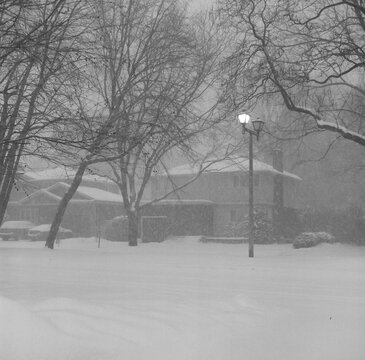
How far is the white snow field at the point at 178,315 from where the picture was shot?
6.66 metres

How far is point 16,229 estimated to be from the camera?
51.1m

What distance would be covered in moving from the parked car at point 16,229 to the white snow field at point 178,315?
114 ft

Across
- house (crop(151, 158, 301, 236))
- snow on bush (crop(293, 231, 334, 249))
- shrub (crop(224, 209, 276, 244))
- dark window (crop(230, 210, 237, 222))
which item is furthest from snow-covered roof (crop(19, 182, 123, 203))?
snow on bush (crop(293, 231, 334, 249))

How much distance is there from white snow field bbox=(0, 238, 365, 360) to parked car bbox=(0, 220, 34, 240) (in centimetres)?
3479

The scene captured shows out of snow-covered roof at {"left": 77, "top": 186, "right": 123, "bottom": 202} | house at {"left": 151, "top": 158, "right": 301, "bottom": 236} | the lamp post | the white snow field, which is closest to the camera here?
the white snow field

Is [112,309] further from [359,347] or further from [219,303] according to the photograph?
[359,347]

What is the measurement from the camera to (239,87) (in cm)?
2097

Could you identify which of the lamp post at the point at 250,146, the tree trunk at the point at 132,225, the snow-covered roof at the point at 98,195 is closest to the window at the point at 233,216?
the snow-covered roof at the point at 98,195

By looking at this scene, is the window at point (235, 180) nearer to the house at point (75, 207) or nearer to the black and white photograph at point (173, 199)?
the black and white photograph at point (173, 199)

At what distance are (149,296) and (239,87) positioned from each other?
1211 centimetres

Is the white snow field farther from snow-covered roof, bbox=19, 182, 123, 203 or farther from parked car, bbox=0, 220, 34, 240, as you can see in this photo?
snow-covered roof, bbox=19, 182, 123, 203

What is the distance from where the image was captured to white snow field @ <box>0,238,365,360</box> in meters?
6.66

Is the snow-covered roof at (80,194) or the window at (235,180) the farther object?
the snow-covered roof at (80,194)

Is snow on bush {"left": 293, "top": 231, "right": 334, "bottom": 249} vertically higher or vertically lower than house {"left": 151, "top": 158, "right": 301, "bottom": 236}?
lower
